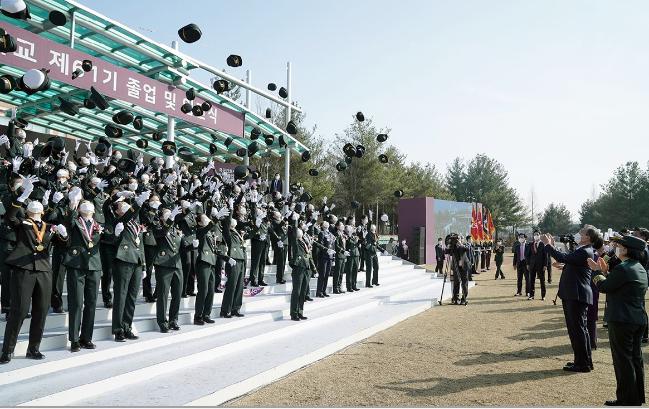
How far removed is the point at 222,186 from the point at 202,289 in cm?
517

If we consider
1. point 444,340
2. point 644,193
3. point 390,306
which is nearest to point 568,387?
point 444,340

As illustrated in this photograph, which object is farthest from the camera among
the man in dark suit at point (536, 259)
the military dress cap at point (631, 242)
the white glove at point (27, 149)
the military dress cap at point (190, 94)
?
the military dress cap at point (190, 94)

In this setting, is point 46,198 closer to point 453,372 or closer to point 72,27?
point 453,372

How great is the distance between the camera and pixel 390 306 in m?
13.2

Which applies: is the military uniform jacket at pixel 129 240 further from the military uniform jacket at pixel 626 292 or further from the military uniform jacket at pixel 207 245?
the military uniform jacket at pixel 626 292

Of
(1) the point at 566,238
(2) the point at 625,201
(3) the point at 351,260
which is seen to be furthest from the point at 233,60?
(2) the point at 625,201

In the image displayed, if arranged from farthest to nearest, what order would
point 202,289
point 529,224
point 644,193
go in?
point 529,224 < point 644,193 < point 202,289

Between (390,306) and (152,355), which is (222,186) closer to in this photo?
(390,306)

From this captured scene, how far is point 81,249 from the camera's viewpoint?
6652 millimetres

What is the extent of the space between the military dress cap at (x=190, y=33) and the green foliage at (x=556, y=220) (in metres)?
70.0

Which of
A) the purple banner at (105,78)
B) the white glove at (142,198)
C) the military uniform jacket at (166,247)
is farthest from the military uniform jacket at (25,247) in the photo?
the purple banner at (105,78)

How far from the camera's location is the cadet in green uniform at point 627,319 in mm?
5309

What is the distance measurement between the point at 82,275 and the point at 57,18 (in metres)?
7.26

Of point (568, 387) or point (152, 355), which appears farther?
point (152, 355)
